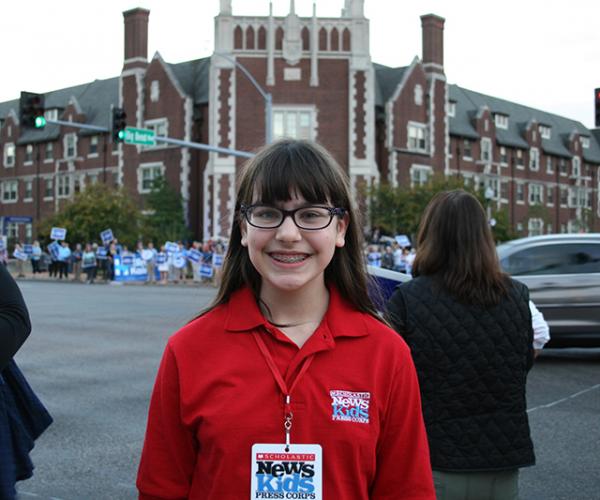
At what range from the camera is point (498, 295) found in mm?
3467

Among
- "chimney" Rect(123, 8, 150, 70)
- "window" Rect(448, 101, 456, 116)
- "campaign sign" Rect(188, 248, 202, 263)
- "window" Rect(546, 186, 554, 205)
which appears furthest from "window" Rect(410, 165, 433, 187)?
"window" Rect(546, 186, 554, 205)

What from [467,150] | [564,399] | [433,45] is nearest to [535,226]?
[467,150]

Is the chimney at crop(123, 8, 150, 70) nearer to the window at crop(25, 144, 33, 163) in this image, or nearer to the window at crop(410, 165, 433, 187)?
the window at crop(25, 144, 33, 163)

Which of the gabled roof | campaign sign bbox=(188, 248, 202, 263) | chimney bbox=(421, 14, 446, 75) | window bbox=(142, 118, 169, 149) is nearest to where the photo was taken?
campaign sign bbox=(188, 248, 202, 263)

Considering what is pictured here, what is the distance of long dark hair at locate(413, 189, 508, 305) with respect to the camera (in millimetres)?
3465

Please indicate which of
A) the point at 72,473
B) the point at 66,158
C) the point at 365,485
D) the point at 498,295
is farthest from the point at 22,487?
the point at 66,158

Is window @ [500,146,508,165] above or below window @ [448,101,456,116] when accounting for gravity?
below

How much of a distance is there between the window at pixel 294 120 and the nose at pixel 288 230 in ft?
155

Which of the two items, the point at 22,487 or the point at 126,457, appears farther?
the point at 126,457

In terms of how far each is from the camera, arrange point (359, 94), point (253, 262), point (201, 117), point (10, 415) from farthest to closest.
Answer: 1. point (201, 117)
2. point (359, 94)
3. point (10, 415)
4. point (253, 262)

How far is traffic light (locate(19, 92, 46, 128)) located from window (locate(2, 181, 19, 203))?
50.7 m

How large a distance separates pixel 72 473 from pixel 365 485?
4.23 meters

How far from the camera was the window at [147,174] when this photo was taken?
185 feet

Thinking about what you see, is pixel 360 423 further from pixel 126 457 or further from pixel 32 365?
pixel 32 365
